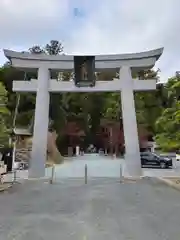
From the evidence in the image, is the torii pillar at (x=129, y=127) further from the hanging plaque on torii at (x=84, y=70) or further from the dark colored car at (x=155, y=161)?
the dark colored car at (x=155, y=161)

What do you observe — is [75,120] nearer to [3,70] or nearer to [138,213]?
[3,70]

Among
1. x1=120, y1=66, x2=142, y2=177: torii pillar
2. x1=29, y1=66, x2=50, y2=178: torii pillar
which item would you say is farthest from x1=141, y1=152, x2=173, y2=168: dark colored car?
x1=29, y1=66, x2=50, y2=178: torii pillar

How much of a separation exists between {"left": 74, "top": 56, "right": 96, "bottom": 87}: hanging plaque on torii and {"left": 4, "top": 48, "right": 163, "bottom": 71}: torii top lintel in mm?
473

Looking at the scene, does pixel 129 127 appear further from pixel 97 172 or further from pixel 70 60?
pixel 70 60

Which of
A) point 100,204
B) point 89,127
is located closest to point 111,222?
point 100,204

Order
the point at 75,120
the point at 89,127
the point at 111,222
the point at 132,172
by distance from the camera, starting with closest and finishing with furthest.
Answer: the point at 111,222 → the point at 132,172 → the point at 75,120 → the point at 89,127

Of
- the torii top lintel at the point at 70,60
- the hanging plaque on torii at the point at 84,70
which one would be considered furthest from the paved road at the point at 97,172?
the torii top lintel at the point at 70,60

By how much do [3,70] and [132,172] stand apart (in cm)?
3542

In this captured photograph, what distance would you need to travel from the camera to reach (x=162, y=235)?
793cm

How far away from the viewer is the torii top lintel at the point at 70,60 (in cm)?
3000

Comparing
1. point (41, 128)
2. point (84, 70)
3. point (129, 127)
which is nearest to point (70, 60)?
point (84, 70)

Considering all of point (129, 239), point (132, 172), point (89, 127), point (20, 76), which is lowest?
point (129, 239)

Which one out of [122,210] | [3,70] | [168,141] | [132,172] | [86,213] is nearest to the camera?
[86,213]

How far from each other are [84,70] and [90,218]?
20.5 metres
